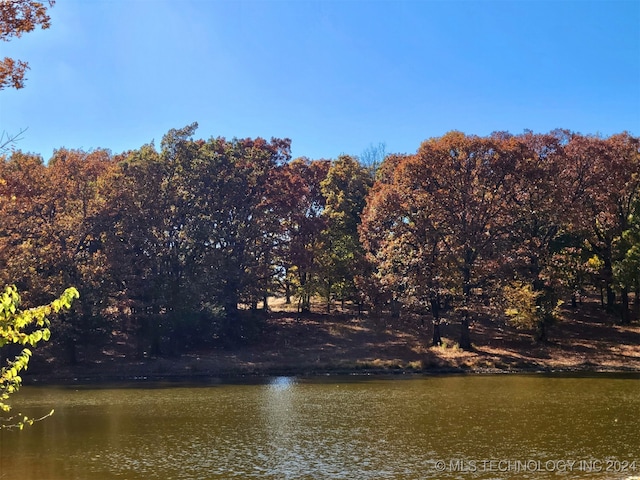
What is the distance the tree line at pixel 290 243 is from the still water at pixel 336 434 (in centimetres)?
1174

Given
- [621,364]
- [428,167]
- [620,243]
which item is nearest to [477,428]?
[621,364]

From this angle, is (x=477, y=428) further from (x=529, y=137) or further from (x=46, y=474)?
(x=529, y=137)

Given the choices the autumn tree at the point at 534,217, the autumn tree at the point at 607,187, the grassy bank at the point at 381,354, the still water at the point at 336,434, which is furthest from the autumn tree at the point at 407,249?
the still water at the point at 336,434

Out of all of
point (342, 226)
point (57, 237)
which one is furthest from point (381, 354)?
point (57, 237)

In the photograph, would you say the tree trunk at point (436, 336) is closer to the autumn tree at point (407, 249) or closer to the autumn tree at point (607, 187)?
the autumn tree at point (407, 249)

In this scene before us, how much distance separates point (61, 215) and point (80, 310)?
7364 millimetres

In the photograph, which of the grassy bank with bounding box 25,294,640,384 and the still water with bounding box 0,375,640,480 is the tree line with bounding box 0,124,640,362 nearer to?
the grassy bank with bounding box 25,294,640,384

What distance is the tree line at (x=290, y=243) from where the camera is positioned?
39.5m

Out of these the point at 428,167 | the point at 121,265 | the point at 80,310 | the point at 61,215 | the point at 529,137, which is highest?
the point at 529,137

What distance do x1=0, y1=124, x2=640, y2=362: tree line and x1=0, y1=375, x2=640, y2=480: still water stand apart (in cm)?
1174

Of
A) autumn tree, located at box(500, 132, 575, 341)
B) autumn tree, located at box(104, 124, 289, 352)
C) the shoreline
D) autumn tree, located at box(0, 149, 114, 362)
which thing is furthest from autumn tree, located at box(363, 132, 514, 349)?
autumn tree, located at box(0, 149, 114, 362)

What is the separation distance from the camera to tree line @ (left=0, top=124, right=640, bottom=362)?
39.5 m

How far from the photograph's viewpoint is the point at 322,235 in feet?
167

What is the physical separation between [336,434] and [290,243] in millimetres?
29574
